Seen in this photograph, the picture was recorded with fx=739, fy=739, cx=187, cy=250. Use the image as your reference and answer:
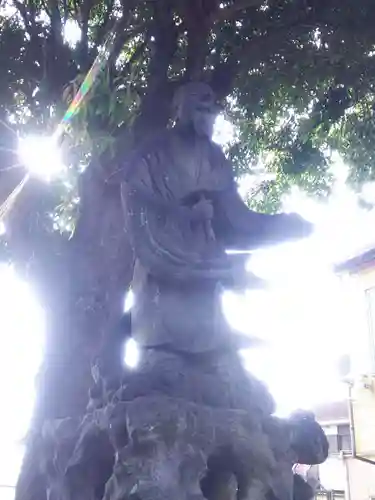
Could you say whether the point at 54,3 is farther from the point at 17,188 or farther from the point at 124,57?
the point at 17,188

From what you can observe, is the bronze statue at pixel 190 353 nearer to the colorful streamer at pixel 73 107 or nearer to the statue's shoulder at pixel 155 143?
the statue's shoulder at pixel 155 143

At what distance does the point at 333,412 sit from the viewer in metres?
15.1

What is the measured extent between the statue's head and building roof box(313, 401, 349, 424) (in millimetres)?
10653

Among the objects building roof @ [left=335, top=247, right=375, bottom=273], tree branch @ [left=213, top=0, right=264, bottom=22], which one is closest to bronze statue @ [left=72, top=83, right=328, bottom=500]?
tree branch @ [left=213, top=0, right=264, bottom=22]

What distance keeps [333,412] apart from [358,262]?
3.76 metres

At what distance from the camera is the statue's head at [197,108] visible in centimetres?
474

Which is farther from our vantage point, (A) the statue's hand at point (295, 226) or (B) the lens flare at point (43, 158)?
(B) the lens flare at point (43, 158)

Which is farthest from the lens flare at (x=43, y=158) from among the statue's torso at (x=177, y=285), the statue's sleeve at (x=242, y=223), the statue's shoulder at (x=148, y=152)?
the statue's sleeve at (x=242, y=223)

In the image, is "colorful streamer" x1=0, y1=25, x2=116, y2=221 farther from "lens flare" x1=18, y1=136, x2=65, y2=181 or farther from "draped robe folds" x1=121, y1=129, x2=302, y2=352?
"draped robe folds" x1=121, y1=129, x2=302, y2=352

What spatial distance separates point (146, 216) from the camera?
173 inches

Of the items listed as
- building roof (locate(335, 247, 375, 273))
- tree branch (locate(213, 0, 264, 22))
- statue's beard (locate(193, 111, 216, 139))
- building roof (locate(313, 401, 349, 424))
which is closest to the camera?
statue's beard (locate(193, 111, 216, 139))

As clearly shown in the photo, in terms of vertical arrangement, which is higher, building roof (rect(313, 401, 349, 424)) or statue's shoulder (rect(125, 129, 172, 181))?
statue's shoulder (rect(125, 129, 172, 181))

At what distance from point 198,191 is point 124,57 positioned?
8.35ft

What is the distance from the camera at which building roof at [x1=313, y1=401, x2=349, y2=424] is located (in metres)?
14.6
